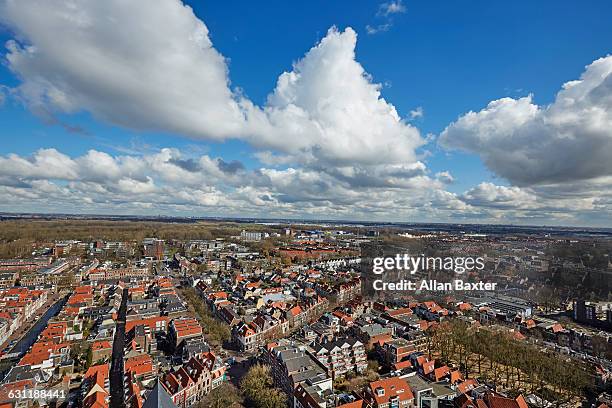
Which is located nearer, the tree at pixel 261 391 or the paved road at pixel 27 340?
the tree at pixel 261 391

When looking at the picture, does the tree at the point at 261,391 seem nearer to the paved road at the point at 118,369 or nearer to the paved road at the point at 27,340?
the paved road at the point at 118,369

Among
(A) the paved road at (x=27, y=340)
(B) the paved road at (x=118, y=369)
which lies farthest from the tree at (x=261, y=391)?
(A) the paved road at (x=27, y=340)

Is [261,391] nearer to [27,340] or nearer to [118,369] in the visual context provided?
[118,369]

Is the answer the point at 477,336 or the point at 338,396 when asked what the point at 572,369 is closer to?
the point at 477,336

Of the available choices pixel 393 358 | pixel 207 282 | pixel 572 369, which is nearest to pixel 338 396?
pixel 393 358

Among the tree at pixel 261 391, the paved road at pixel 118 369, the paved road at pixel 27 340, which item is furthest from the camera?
the paved road at pixel 27 340

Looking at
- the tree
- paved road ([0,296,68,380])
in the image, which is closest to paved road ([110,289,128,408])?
paved road ([0,296,68,380])
